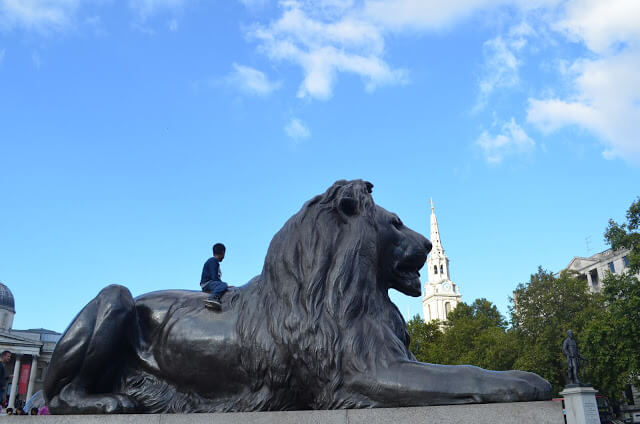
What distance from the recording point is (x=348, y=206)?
445 centimetres

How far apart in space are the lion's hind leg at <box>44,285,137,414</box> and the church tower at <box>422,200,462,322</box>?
393 feet

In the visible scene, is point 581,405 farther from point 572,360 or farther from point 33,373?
point 33,373

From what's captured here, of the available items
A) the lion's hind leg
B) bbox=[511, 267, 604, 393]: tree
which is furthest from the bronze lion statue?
bbox=[511, 267, 604, 393]: tree

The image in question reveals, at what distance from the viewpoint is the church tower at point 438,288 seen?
121m

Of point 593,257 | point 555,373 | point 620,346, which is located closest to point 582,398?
point 620,346

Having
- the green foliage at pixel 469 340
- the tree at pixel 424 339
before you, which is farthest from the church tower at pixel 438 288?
the tree at pixel 424 339

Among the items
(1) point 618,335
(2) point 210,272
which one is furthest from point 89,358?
(1) point 618,335

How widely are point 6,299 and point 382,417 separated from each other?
93882 millimetres

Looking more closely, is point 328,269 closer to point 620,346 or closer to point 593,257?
point 620,346

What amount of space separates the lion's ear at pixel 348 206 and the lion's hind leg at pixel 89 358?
2032 millimetres

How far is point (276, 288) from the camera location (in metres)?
4.29

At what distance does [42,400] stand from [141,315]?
1.40m

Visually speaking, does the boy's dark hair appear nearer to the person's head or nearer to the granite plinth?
the person's head

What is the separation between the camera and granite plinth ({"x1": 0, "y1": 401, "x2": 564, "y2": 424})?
Result: 10.2 feet
